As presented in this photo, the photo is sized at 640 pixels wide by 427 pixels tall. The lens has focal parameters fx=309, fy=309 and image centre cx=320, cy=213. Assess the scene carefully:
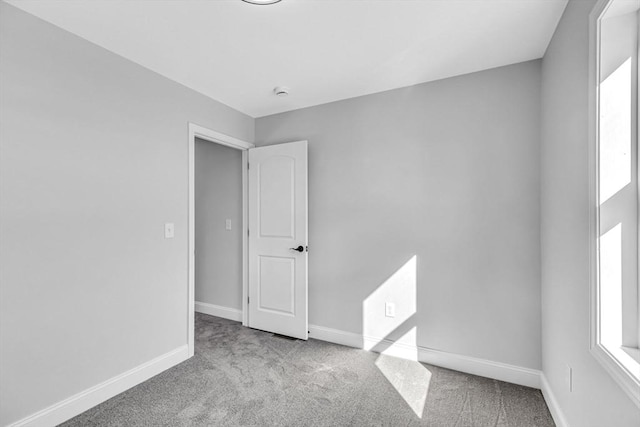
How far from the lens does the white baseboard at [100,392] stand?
176cm

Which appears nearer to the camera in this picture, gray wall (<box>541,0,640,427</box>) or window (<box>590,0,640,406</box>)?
window (<box>590,0,640,406</box>)

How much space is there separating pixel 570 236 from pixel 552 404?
110 centimetres

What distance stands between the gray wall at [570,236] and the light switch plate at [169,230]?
2.68m

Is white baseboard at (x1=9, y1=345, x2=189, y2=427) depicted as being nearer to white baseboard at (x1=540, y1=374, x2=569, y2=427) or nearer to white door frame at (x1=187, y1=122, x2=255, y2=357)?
white door frame at (x1=187, y1=122, x2=255, y2=357)

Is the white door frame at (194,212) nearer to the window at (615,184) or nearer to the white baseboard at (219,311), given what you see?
the white baseboard at (219,311)

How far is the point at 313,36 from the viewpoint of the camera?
1961 millimetres

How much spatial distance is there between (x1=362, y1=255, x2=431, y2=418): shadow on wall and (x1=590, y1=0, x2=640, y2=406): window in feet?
4.68

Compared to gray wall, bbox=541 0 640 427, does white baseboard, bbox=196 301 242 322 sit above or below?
below

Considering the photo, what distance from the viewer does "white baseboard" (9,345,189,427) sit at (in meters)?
1.76

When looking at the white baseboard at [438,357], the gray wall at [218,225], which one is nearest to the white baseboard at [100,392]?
the gray wall at [218,225]

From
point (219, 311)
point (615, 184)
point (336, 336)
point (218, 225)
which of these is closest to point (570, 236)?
point (615, 184)

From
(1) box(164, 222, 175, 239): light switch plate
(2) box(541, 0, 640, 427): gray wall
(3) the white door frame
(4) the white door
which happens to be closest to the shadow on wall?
(4) the white door

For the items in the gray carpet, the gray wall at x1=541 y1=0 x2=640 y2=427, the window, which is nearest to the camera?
the window

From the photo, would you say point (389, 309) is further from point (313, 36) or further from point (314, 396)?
point (313, 36)
